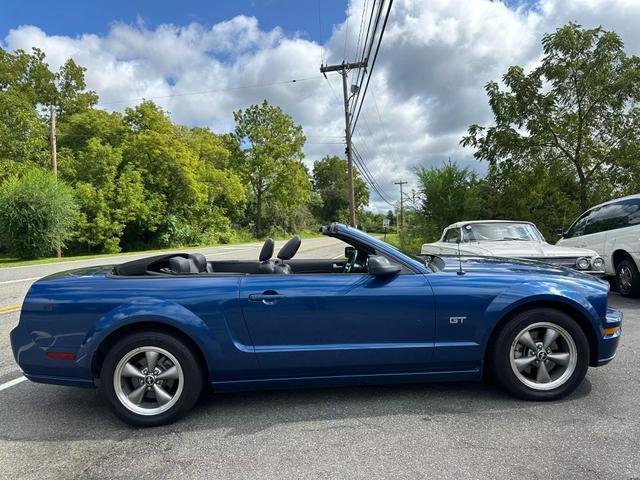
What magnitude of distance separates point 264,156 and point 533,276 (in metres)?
42.7

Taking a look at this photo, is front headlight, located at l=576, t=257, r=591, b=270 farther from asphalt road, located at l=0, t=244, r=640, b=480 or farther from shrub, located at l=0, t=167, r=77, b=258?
shrub, located at l=0, t=167, r=77, b=258

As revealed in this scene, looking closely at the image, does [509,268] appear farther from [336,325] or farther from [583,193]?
[583,193]

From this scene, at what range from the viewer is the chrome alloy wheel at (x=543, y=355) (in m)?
3.18

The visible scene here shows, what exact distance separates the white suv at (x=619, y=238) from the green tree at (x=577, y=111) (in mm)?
4853

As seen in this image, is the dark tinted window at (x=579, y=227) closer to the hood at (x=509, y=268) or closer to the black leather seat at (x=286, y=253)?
the hood at (x=509, y=268)

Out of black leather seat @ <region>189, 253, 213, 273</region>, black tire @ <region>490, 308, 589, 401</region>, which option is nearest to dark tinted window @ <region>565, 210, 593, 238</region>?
black tire @ <region>490, 308, 589, 401</region>

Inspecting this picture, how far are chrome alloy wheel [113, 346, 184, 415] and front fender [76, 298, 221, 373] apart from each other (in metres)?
0.21

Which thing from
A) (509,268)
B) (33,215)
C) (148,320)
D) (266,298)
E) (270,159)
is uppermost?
(270,159)

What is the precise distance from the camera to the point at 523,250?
21.5ft

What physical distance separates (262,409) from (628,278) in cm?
676

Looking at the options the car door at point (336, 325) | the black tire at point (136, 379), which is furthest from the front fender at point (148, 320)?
the car door at point (336, 325)

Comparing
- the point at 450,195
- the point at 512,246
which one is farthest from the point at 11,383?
the point at 450,195

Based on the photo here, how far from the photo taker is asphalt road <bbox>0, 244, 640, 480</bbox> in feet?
7.94

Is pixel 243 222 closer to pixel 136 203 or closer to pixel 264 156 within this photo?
pixel 264 156
